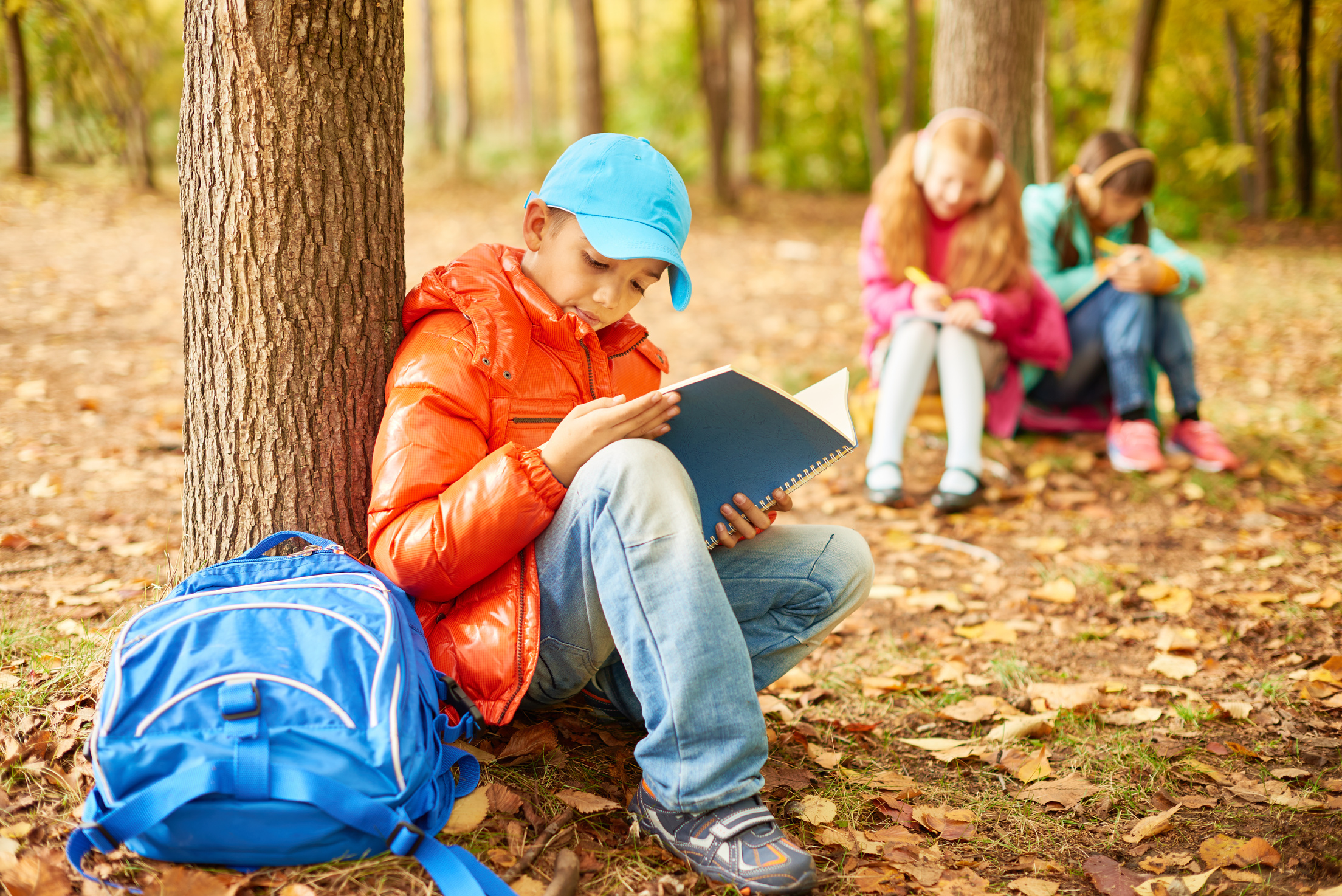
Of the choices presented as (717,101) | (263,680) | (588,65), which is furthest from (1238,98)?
(263,680)

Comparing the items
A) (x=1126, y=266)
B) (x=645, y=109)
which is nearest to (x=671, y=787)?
(x=1126, y=266)

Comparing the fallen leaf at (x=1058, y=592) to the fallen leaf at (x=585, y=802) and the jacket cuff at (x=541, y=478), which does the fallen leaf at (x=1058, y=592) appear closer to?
the fallen leaf at (x=585, y=802)

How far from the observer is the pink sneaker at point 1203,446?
14.0ft

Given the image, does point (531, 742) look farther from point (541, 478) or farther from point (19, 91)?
point (19, 91)

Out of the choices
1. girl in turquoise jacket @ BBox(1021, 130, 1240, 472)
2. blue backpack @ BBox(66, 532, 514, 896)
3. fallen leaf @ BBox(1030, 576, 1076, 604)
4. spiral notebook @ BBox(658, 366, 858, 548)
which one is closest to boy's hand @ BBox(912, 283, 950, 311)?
girl in turquoise jacket @ BBox(1021, 130, 1240, 472)

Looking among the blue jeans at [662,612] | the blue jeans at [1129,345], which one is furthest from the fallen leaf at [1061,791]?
the blue jeans at [1129,345]

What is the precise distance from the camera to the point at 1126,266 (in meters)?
4.24

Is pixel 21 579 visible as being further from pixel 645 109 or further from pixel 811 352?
pixel 645 109

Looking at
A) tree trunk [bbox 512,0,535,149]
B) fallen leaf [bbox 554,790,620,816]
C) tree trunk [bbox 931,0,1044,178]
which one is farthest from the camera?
tree trunk [bbox 512,0,535,149]

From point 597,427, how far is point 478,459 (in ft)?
0.91

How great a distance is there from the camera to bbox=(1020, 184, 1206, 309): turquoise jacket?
4.42 m

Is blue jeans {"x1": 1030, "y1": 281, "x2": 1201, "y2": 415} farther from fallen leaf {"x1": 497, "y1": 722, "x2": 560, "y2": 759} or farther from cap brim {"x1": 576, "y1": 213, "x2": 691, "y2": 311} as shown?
fallen leaf {"x1": 497, "y1": 722, "x2": 560, "y2": 759}

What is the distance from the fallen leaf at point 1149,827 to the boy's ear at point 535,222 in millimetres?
1784

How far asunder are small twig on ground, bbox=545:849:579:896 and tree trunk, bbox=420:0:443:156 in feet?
46.5
